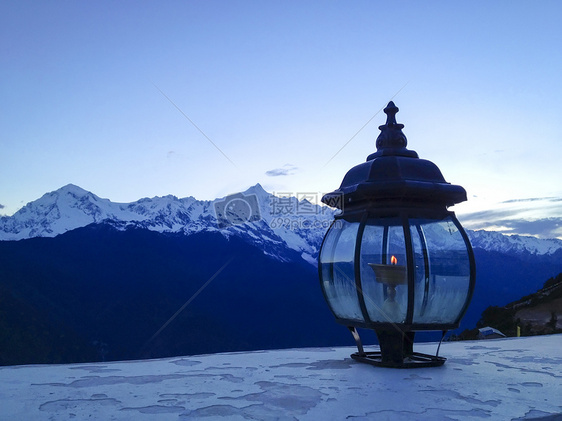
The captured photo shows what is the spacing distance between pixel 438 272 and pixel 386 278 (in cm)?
38

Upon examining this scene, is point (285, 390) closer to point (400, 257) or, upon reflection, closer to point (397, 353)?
point (397, 353)

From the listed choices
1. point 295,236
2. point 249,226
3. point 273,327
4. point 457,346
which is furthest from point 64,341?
point 295,236

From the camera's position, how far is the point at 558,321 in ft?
47.5

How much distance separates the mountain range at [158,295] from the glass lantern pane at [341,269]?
41732 millimetres

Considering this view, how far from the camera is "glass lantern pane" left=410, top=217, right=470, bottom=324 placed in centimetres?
351

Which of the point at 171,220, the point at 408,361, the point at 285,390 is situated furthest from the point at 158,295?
the point at 171,220

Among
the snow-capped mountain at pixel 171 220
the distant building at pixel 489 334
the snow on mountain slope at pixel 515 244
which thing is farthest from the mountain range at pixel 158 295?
the snow on mountain slope at pixel 515 244

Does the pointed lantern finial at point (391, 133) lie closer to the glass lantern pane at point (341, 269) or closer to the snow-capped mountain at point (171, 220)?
the glass lantern pane at point (341, 269)

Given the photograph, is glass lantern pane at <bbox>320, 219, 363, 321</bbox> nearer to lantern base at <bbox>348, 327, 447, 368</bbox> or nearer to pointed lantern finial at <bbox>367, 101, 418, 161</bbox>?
lantern base at <bbox>348, 327, 447, 368</bbox>

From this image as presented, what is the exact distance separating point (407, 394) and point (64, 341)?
7060cm

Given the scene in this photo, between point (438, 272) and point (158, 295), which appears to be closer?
point (438, 272)

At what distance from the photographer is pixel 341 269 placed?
3.72 meters

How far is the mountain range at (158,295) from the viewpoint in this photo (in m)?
66.0

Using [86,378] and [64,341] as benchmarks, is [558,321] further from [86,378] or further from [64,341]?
[64,341]
